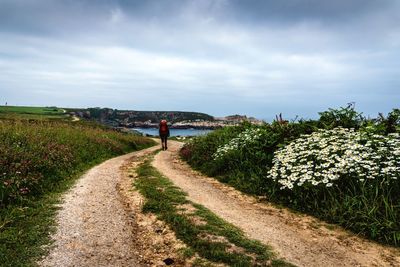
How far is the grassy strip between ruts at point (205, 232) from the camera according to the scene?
7.13 m

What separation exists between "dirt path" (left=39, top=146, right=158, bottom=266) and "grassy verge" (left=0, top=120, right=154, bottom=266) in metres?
0.35

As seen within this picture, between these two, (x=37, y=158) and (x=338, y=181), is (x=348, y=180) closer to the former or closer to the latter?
(x=338, y=181)

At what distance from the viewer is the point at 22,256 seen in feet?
23.2

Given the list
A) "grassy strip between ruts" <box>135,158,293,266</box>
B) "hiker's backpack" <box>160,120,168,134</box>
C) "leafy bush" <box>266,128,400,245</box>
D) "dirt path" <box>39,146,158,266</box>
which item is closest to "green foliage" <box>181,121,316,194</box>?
"leafy bush" <box>266,128,400,245</box>

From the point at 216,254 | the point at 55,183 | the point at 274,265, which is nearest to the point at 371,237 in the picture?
the point at 274,265

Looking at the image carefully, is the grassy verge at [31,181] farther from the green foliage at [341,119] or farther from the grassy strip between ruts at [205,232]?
the green foliage at [341,119]

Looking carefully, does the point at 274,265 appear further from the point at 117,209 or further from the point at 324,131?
the point at 324,131

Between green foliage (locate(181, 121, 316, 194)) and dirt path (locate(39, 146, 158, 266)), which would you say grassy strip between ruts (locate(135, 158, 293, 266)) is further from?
green foliage (locate(181, 121, 316, 194))

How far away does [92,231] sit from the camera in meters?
8.62

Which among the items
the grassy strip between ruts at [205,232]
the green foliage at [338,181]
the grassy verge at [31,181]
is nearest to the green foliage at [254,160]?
the green foliage at [338,181]

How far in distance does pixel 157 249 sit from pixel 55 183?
7186 mm

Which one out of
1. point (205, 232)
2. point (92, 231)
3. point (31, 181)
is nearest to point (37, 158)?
point (31, 181)

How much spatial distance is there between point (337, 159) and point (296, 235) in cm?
344

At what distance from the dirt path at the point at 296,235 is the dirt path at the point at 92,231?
2.80 metres
